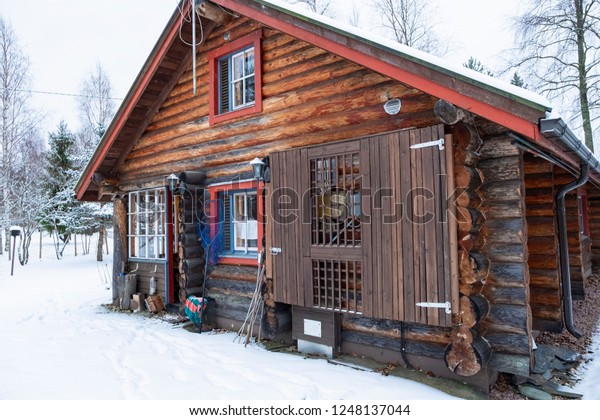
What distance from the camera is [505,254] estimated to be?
13.1 feet

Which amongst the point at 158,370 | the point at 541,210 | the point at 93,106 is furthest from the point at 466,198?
the point at 93,106

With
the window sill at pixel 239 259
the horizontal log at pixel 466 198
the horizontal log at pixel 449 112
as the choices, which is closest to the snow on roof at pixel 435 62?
the horizontal log at pixel 449 112

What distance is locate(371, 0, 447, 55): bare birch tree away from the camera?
16.5 m

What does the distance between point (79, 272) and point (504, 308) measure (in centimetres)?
1667

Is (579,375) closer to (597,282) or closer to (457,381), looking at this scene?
(457,381)

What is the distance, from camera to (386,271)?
4.32 metres

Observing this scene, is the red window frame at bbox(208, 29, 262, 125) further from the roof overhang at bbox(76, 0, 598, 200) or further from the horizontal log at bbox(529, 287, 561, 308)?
the horizontal log at bbox(529, 287, 561, 308)

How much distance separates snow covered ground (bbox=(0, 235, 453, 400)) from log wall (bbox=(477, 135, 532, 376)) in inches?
34.7

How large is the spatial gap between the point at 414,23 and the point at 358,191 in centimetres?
1486

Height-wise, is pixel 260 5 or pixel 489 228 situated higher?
pixel 260 5

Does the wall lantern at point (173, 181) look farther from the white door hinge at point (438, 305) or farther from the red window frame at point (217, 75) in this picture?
the white door hinge at point (438, 305)

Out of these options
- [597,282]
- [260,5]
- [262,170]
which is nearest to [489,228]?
[262,170]

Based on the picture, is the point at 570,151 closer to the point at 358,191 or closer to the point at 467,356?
the point at 358,191

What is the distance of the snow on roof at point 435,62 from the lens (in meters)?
3.30
